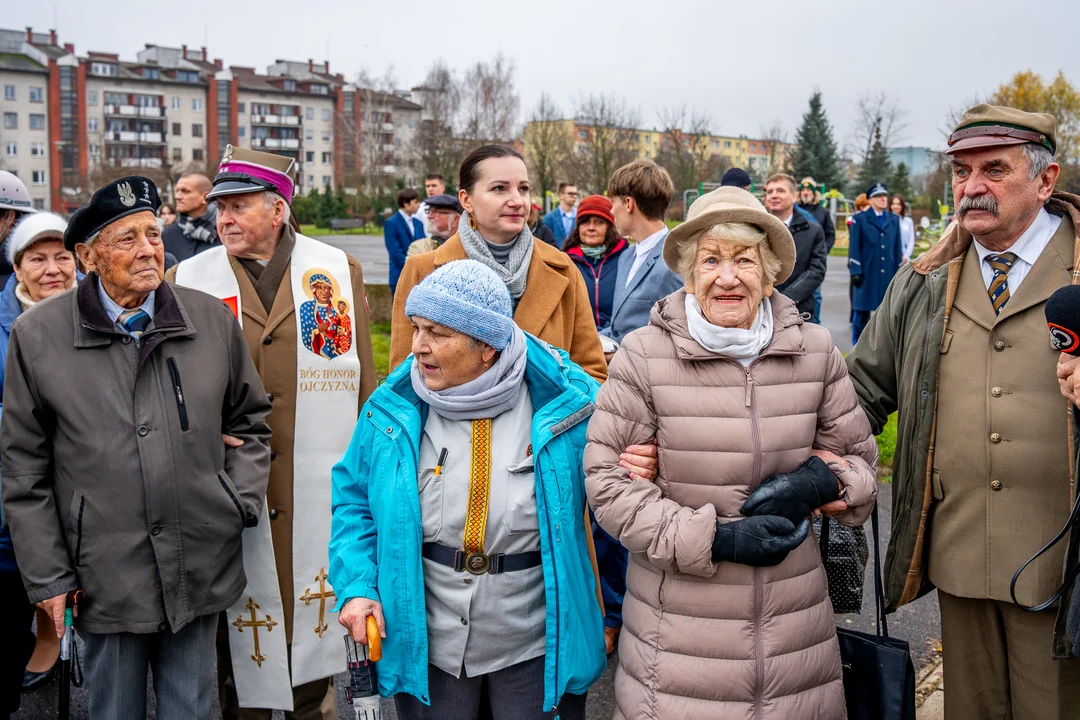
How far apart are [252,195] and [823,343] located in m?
2.31

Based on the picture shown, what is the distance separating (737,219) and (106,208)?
2064 mm

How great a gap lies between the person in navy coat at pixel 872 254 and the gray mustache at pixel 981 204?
9831 millimetres

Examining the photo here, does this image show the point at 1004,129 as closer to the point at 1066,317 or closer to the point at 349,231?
the point at 1066,317

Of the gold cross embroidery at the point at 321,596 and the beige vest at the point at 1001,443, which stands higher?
the beige vest at the point at 1001,443

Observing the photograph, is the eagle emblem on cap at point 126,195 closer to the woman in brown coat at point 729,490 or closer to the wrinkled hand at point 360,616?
the wrinkled hand at point 360,616

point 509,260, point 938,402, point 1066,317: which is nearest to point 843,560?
point 938,402

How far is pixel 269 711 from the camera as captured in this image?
3713 mm

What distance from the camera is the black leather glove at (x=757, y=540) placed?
2.44 meters

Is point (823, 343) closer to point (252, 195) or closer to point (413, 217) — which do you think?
point (252, 195)

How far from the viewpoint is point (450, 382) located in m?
2.66

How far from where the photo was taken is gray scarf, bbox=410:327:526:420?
2.60m

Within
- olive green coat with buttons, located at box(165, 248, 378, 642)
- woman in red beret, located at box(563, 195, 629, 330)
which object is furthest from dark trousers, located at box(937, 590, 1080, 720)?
woman in red beret, located at box(563, 195, 629, 330)

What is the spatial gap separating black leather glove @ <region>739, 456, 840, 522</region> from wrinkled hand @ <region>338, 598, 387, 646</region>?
1.08 m

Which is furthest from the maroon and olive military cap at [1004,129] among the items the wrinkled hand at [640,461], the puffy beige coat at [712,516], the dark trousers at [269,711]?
the dark trousers at [269,711]
